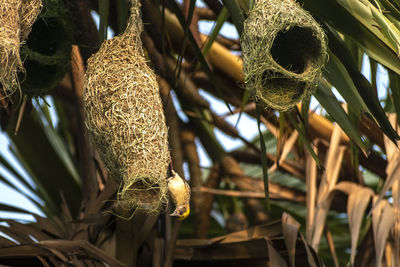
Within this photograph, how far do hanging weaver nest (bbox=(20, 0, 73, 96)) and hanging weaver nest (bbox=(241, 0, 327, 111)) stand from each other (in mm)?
532

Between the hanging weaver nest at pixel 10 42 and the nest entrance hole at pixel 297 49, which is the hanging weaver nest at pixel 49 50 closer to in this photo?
the hanging weaver nest at pixel 10 42

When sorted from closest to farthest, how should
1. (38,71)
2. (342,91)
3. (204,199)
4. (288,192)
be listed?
(342,91), (38,71), (204,199), (288,192)

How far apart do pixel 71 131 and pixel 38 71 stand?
1.37m

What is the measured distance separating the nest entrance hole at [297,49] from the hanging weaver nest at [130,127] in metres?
0.25

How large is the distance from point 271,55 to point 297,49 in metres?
0.10

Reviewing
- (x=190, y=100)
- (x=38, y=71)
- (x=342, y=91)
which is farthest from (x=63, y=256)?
(x=342, y=91)

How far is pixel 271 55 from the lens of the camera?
123cm

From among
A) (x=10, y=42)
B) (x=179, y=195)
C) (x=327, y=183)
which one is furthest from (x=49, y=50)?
(x=327, y=183)

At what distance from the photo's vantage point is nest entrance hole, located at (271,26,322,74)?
4.13ft

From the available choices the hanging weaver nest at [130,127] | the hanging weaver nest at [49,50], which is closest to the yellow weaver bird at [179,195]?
the hanging weaver nest at [130,127]

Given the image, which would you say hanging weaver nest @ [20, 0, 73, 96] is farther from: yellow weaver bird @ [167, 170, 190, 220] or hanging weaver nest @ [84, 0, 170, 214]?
yellow weaver bird @ [167, 170, 190, 220]

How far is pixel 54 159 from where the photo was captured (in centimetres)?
267

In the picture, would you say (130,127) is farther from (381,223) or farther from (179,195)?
(381,223)

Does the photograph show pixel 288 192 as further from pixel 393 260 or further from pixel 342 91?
pixel 342 91
